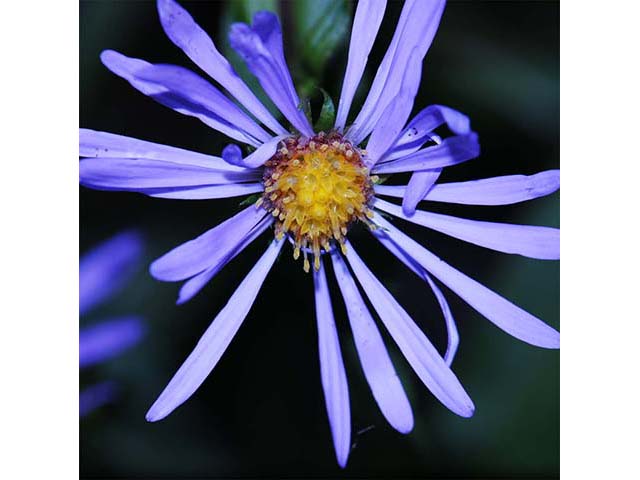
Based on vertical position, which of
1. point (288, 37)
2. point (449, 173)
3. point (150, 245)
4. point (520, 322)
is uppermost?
point (288, 37)

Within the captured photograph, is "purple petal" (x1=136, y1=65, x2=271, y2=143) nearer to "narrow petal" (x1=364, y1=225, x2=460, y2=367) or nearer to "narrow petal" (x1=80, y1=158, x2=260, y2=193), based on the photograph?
"narrow petal" (x1=80, y1=158, x2=260, y2=193)

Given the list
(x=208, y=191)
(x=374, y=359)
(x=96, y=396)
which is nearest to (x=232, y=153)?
(x=208, y=191)

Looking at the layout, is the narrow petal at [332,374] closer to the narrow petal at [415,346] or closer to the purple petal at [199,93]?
the narrow petal at [415,346]

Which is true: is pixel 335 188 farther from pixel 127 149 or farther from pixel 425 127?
pixel 127 149
